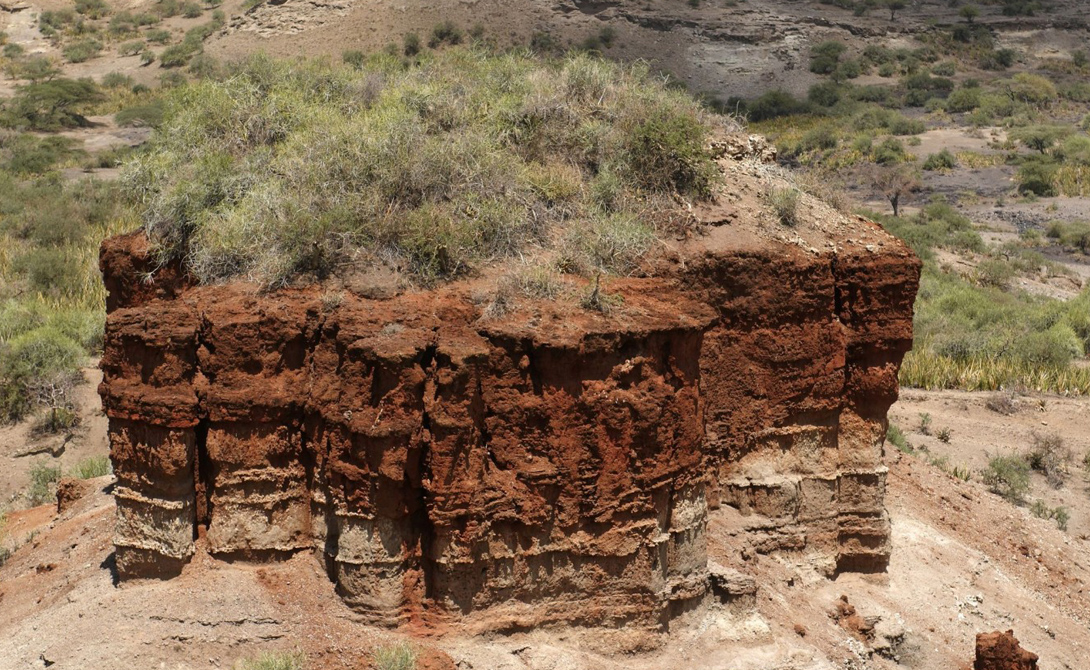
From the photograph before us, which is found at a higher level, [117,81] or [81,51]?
[81,51]

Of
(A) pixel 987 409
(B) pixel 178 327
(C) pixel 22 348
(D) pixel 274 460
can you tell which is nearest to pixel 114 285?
(B) pixel 178 327

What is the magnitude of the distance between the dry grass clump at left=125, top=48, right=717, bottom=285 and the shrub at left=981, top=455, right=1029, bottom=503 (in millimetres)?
8179

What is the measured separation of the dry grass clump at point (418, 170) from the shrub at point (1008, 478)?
322 inches

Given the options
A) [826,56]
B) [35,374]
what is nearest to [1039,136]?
[826,56]

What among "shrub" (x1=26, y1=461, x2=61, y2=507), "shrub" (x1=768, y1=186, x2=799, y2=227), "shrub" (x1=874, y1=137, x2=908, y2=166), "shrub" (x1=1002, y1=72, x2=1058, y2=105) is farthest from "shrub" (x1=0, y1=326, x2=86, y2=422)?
"shrub" (x1=1002, y1=72, x2=1058, y2=105)

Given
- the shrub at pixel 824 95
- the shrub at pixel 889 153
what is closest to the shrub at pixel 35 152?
the shrub at pixel 889 153

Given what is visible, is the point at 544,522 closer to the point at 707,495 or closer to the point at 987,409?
the point at 707,495

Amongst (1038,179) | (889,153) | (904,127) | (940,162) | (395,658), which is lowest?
(940,162)

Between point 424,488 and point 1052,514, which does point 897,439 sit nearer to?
point 1052,514

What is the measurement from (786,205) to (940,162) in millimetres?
36182

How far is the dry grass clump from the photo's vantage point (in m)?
8.63

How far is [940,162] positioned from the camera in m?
43.4

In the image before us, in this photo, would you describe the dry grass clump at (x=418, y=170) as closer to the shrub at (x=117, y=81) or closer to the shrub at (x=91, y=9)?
the shrub at (x=117, y=81)

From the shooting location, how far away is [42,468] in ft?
49.4
